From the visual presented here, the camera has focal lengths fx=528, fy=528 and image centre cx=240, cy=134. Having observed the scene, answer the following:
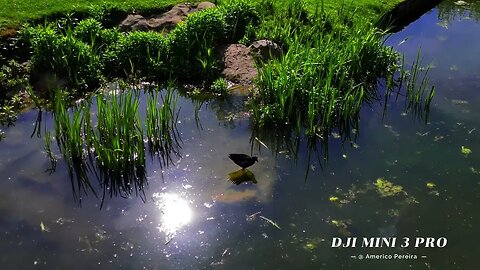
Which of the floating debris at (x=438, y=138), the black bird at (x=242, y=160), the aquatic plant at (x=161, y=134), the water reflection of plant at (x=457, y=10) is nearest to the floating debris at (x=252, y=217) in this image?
the black bird at (x=242, y=160)

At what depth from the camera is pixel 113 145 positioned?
7551 mm

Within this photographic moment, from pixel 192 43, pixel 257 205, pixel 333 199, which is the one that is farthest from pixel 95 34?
pixel 333 199

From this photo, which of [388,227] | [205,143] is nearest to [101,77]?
[205,143]

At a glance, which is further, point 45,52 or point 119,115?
point 45,52

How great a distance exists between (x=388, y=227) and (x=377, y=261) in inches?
24.9

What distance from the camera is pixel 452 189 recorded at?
7418mm

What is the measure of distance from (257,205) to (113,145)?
7.38ft

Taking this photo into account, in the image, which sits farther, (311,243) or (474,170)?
(474,170)

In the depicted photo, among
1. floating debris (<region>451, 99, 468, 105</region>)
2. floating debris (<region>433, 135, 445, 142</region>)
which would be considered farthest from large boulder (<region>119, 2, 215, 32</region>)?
floating debris (<region>433, 135, 445, 142</region>)

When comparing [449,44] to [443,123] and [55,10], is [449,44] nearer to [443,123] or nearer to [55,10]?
[443,123]

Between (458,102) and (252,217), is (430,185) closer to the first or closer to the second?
(252,217)

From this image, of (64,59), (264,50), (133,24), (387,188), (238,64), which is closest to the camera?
(387,188)

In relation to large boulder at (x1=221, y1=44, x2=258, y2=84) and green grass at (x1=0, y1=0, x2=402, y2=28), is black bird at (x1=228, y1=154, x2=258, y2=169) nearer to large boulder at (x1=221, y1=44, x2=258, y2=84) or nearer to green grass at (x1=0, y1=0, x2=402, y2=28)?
large boulder at (x1=221, y1=44, x2=258, y2=84)

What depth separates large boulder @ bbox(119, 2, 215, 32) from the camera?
11266 mm
